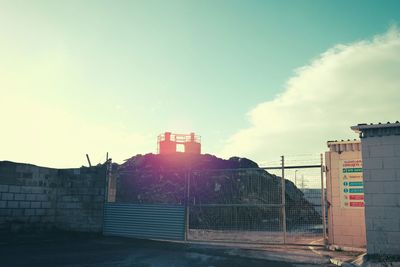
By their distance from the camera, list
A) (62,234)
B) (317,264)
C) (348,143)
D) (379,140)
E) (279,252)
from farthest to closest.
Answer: (62,234)
(348,143)
(279,252)
(379,140)
(317,264)

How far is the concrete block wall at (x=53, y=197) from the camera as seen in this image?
13.9 meters

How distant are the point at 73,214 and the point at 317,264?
34.5 ft

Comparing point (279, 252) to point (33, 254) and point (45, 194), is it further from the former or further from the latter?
point (45, 194)

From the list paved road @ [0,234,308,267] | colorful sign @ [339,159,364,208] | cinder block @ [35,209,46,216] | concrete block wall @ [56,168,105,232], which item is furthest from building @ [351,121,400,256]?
cinder block @ [35,209,46,216]

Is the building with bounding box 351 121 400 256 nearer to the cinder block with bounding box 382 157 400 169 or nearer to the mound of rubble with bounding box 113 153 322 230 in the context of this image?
the cinder block with bounding box 382 157 400 169

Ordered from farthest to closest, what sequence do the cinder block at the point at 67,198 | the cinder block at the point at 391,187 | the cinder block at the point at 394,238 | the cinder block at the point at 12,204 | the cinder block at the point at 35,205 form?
the cinder block at the point at 67,198
the cinder block at the point at 35,205
the cinder block at the point at 12,204
the cinder block at the point at 391,187
the cinder block at the point at 394,238

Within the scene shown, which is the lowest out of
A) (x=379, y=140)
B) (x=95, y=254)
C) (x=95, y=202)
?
(x=95, y=254)

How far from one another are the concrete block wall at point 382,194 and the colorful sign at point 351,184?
1.69 metres

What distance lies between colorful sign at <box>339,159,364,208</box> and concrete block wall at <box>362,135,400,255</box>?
169cm

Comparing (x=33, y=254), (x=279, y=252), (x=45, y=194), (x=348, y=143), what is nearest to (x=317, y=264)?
(x=279, y=252)

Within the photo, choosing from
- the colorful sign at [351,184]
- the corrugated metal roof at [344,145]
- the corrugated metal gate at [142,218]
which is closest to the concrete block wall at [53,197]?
the corrugated metal gate at [142,218]

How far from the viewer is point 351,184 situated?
38.5ft

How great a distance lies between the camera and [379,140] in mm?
10070

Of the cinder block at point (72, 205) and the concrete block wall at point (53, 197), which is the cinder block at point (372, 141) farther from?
the cinder block at point (72, 205)
